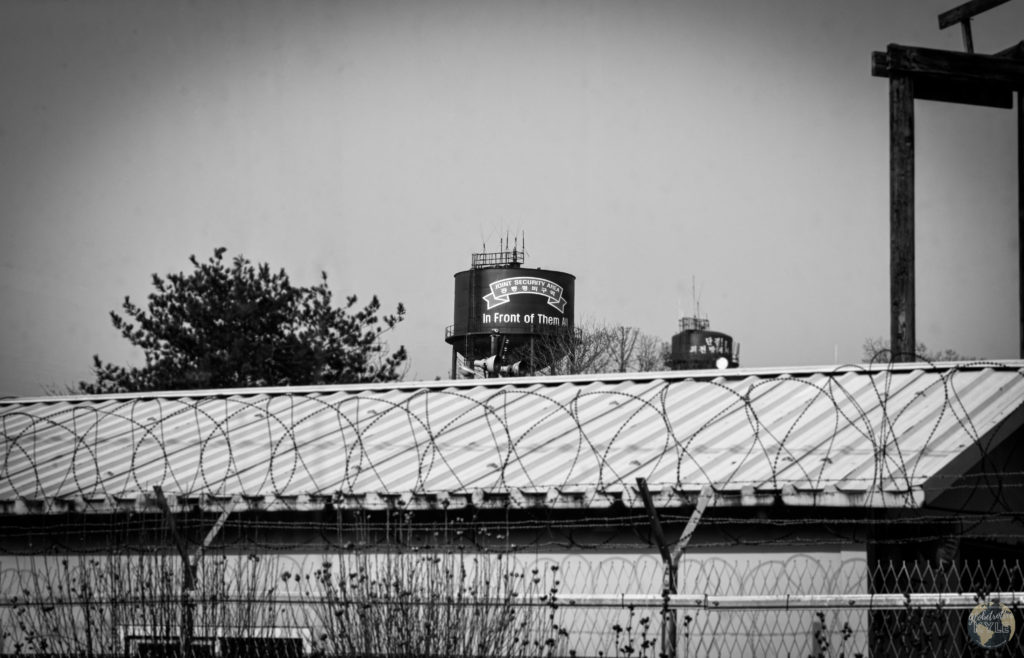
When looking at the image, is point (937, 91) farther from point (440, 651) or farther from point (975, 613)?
point (440, 651)

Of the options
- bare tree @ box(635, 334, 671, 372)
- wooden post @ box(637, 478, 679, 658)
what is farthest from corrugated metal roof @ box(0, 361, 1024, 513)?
bare tree @ box(635, 334, 671, 372)

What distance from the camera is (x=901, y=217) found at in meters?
12.3

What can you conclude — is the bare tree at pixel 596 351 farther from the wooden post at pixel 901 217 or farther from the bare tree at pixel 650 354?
the wooden post at pixel 901 217

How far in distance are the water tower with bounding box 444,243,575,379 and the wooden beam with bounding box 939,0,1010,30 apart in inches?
1152

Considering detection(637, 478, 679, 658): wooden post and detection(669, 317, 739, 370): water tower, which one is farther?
detection(669, 317, 739, 370): water tower

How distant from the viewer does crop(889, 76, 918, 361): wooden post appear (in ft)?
39.9

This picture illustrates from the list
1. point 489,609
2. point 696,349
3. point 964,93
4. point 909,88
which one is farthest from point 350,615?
point 696,349

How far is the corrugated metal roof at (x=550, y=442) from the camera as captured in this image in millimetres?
9961

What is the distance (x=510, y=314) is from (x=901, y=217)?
30.5m

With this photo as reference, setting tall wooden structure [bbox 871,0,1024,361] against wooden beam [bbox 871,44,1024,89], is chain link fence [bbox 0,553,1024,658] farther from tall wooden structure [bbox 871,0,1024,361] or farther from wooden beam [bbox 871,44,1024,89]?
wooden beam [bbox 871,44,1024,89]

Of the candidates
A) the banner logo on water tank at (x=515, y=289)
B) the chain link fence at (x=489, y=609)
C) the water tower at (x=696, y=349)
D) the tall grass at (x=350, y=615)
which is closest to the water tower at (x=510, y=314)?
the banner logo on water tank at (x=515, y=289)

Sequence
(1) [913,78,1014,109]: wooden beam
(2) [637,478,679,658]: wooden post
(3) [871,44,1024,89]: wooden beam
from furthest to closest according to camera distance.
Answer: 1. (1) [913,78,1014,109]: wooden beam
2. (3) [871,44,1024,89]: wooden beam
3. (2) [637,478,679,658]: wooden post

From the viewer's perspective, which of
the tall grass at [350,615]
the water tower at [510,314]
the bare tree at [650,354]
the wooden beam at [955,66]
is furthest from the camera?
the bare tree at [650,354]

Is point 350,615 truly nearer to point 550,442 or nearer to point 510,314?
point 550,442
